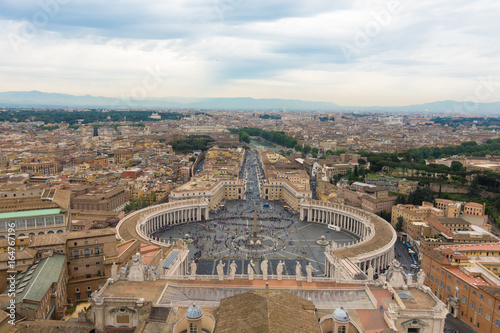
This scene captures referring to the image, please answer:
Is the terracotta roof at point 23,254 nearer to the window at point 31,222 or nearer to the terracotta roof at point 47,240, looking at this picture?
the terracotta roof at point 47,240

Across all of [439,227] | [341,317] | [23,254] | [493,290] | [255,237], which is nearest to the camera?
[341,317]

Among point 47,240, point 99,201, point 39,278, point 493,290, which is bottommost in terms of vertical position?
point 99,201

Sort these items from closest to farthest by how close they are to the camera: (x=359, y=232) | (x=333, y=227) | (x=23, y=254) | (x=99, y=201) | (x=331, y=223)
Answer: (x=23, y=254) → (x=359, y=232) → (x=333, y=227) → (x=99, y=201) → (x=331, y=223)

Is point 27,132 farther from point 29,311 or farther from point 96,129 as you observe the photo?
point 29,311

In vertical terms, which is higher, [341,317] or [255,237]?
[341,317]

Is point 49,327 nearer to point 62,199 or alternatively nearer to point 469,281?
point 62,199

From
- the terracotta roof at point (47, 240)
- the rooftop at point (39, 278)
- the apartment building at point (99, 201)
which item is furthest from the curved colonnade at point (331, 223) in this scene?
the rooftop at point (39, 278)

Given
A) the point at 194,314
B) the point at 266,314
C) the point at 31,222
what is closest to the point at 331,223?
the point at 31,222
